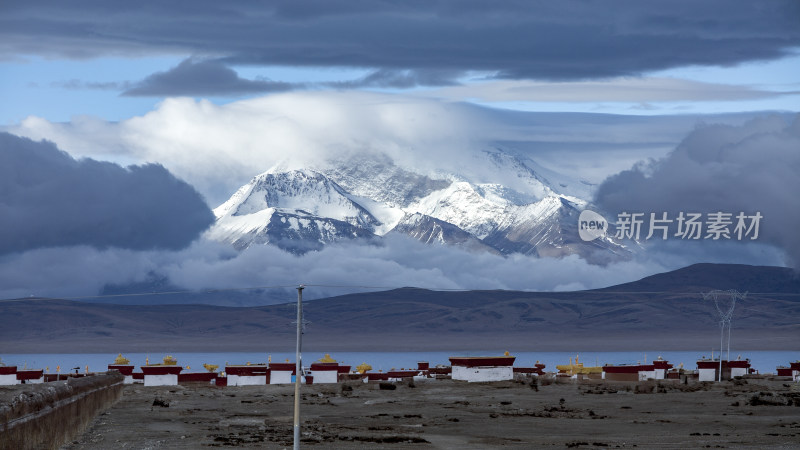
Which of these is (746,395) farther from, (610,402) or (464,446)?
(464,446)

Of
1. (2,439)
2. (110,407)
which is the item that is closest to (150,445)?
(2,439)

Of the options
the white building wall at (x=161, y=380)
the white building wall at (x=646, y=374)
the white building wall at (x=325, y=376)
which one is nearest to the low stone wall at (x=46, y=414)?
the white building wall at (x=161, y=380)

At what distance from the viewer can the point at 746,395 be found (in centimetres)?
6888

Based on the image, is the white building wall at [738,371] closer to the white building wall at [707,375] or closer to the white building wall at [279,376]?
the white building wall at [707,375]

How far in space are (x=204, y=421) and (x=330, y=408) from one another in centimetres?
1094

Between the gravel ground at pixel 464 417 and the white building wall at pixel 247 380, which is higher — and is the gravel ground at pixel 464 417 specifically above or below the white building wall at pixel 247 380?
above

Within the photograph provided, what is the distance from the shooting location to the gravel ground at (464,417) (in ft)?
156

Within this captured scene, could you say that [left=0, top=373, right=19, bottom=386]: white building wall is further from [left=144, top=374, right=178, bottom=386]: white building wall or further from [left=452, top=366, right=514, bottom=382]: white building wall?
[left=452, top=366, right=514, bottom=382]: white building wall

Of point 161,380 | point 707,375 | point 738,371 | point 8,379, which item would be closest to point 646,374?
point 707,375

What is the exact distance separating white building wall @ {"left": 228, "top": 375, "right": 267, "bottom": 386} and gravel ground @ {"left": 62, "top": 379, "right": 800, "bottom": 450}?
8.86 metres

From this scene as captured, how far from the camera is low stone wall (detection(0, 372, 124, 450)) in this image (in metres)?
31.2

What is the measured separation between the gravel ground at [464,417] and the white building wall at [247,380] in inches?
349

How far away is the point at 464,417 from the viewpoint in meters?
60.7

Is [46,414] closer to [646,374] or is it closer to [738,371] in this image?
[646,374]
